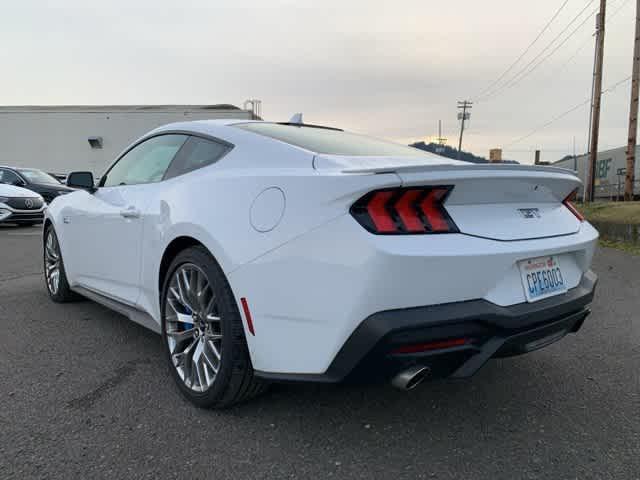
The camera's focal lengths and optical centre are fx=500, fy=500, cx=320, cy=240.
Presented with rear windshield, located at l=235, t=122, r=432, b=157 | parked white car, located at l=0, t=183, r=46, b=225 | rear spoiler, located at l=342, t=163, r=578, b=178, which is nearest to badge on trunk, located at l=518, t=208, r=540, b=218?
rear spoiler, located at l=342, t=163, r=578, b=178

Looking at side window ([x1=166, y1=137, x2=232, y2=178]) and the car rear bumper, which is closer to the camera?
the car rear bumper

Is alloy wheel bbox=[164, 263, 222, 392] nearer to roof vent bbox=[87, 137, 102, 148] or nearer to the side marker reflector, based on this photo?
the side marker reflector

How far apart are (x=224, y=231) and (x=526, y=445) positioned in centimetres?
157

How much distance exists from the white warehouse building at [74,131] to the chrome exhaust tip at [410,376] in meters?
20.1

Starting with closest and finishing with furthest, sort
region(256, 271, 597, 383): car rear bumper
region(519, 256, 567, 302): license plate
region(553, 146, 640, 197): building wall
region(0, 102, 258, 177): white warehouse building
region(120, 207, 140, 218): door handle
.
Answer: region(256, 271, 597, 383): car rear bumper < region(519, 256, 567, 302): license plate < region(120, 207, 140, 218): door handle < region(0, 102, 258, 177): white warehouse building < region(553, 146, 640, 197): building wall

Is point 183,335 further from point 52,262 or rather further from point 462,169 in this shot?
point 52,262

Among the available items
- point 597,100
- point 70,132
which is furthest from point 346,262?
point 70,132

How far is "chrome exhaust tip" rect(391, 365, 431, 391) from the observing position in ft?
5.98

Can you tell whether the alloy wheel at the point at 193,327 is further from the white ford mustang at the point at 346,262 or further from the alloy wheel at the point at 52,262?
the alloy wheel at the point at 52,262

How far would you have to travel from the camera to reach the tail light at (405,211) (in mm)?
1786

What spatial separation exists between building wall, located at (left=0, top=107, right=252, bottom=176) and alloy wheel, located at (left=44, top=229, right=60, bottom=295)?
17.2 m

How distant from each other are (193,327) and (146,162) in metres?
1.32

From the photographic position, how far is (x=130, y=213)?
2.98m

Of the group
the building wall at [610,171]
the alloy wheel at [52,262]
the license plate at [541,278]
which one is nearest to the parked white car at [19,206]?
the alloy wheel at [52,262]
